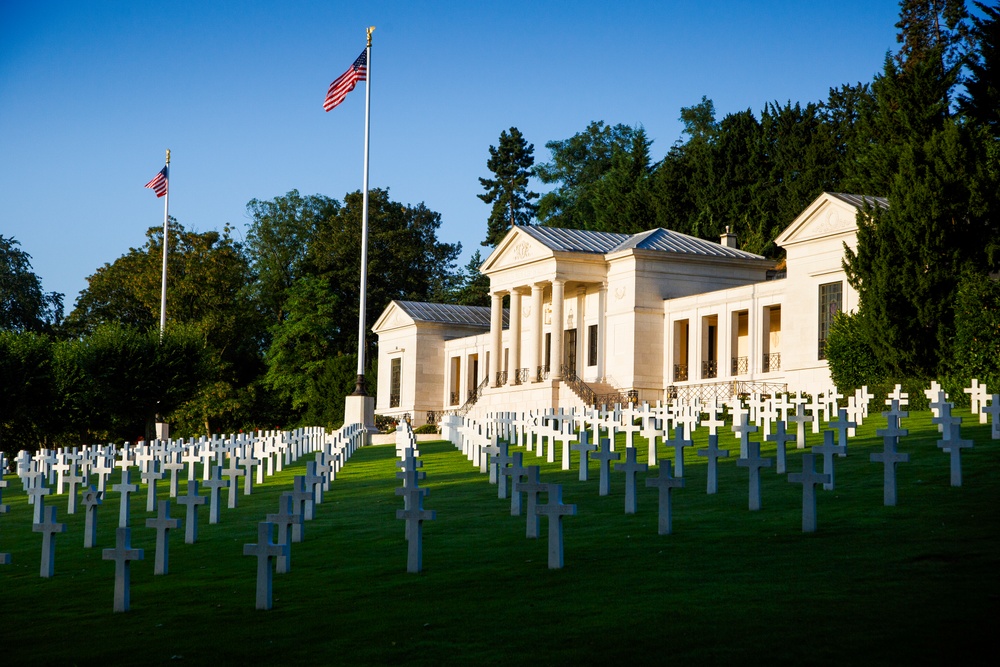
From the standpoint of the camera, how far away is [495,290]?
59625mm

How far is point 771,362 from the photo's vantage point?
160ft

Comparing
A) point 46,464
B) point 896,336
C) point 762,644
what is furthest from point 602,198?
point 762,644

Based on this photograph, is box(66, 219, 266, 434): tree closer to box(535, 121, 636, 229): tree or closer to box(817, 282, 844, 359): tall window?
box(535, 121, 636, 229): tree

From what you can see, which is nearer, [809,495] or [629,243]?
[809,495]

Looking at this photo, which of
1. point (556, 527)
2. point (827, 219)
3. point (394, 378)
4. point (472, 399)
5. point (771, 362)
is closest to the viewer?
point (556, 527)

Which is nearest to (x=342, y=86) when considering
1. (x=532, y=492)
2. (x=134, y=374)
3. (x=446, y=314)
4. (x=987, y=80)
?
(x=134, y=374)

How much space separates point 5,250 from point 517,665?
7210 cm

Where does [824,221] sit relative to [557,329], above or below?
above

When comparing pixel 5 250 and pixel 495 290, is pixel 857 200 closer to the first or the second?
pixel 495 290

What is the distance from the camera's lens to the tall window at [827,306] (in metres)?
42.8

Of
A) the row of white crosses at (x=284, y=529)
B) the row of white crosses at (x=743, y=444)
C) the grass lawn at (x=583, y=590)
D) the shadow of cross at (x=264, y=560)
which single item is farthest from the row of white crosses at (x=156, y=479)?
the row of white crosses at (x=743, y=444)

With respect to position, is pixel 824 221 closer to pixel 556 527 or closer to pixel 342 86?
pixel 342 86

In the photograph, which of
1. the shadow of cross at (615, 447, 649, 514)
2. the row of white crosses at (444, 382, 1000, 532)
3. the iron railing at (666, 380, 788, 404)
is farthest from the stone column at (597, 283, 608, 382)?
the shadow of cross at (615, 447, 649, 514)

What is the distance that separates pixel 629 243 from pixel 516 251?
578 centimetres
